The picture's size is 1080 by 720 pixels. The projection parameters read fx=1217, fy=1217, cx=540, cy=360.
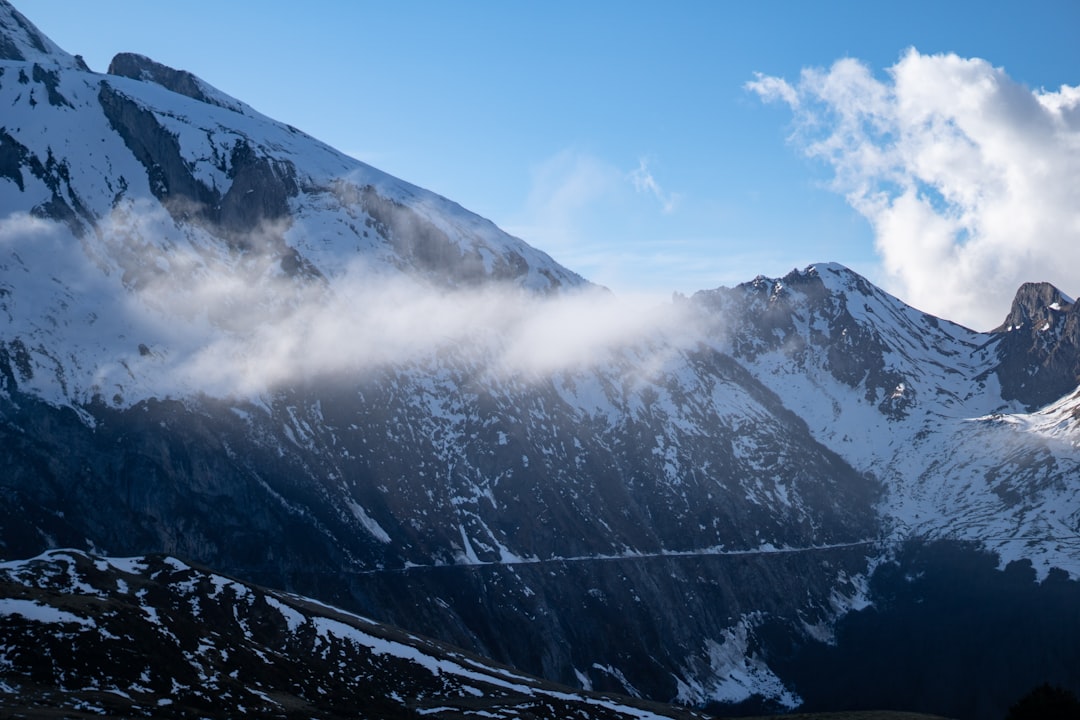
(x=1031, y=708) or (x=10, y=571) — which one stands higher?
(x=1031, y=708)

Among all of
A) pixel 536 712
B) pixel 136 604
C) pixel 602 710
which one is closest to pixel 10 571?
pixel 136 604

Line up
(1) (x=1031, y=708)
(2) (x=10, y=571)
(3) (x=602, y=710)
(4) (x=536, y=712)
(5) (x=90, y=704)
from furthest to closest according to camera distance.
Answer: (3) (x=602, y=710) < (4) (x=536, y=712) < (2) (x=10, y=571) < (5) (x=90, y=704) < (1) (x=1031, y=708)

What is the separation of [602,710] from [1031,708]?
80709 millimetres

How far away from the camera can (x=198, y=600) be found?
6093 inches

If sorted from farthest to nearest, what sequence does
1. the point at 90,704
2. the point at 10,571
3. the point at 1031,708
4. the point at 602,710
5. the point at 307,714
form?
the point at 602,710 < the point at 10,571 < the point at 307,714 < the point at 90,704 < the point at 1031,708

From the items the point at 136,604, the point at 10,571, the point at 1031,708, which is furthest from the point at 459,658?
the point at 1031,708

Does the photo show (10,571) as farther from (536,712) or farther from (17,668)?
(536,712)

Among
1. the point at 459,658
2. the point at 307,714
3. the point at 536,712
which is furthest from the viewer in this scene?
the point at 459,658

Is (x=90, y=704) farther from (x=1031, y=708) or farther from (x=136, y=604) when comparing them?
(x=1031, y=708)

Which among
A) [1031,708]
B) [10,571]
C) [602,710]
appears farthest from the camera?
[602,710]

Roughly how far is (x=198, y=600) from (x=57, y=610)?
104ft

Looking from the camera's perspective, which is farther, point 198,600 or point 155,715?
point 198,600

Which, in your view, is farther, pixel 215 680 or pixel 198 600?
pixel 198 600

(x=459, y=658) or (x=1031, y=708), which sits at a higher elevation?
(x=1031, y=708)
